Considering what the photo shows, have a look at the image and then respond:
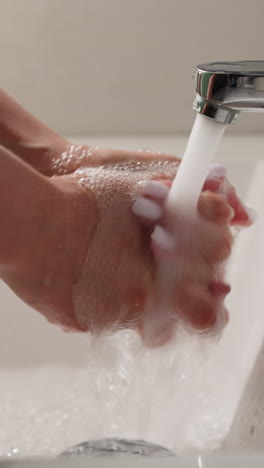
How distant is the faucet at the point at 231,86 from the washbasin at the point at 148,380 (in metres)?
0.25

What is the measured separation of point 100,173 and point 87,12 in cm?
55

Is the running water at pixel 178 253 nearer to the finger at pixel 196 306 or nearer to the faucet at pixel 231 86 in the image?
the finger at pixel 196 306

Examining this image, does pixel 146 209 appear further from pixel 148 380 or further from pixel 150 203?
pixel 148 380

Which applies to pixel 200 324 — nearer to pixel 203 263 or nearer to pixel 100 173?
pixel 203 263

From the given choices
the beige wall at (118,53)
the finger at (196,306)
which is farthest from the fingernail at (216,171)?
the beige wall at (118,53)

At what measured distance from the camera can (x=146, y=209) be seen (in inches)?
24.7

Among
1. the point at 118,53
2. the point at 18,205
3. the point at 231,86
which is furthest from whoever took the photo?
the point at 118,53

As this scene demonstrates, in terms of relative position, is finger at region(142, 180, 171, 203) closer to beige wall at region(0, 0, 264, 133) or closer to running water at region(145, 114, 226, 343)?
running water at region(145, 114, 226, 343)

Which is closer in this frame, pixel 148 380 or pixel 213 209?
pixel 213 209

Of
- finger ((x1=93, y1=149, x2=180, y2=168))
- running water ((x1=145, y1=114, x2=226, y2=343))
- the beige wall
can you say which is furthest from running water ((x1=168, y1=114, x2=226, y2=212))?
the beige wall

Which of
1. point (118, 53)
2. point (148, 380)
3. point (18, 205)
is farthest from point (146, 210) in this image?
point (118, 53)

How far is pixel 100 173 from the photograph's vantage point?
0.69 meters

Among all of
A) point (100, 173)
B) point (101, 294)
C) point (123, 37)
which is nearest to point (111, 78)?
point (123, 37)

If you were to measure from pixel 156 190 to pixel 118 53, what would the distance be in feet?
1.97
